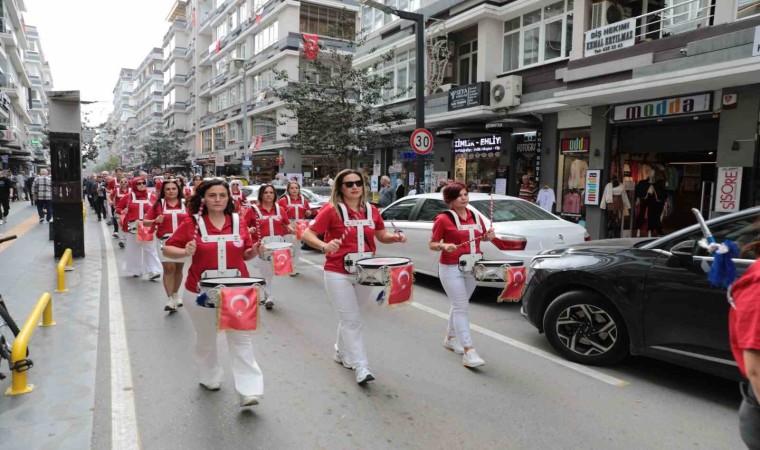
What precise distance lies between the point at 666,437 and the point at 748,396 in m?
1.92

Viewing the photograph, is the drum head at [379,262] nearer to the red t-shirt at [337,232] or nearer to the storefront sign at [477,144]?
the red t-shirt at [337,232]

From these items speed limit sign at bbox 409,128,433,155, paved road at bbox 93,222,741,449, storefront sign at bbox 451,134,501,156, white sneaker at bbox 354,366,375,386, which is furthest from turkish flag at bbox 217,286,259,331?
storefront sign at bbox 451,134,501,156

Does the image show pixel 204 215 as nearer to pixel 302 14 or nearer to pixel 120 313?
pixel 120 313

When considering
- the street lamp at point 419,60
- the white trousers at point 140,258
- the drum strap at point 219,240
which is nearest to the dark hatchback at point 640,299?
the drum strap at point 219,240

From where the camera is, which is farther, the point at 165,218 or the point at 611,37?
the point at 611,37

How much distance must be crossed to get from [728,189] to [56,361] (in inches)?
491

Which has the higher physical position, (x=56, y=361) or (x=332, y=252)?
(x=332, y=252)

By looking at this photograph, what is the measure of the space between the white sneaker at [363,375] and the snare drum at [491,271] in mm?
1336

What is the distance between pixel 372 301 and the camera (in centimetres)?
450

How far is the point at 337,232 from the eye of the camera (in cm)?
451

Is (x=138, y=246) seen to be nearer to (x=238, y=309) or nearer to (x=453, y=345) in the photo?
(x=453, y=345)

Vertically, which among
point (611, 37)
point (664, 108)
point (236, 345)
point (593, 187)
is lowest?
point (236, 345)

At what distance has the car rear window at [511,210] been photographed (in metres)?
7.70

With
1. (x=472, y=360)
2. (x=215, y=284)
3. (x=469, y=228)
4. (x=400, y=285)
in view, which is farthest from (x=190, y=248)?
(x=472, y=360)
